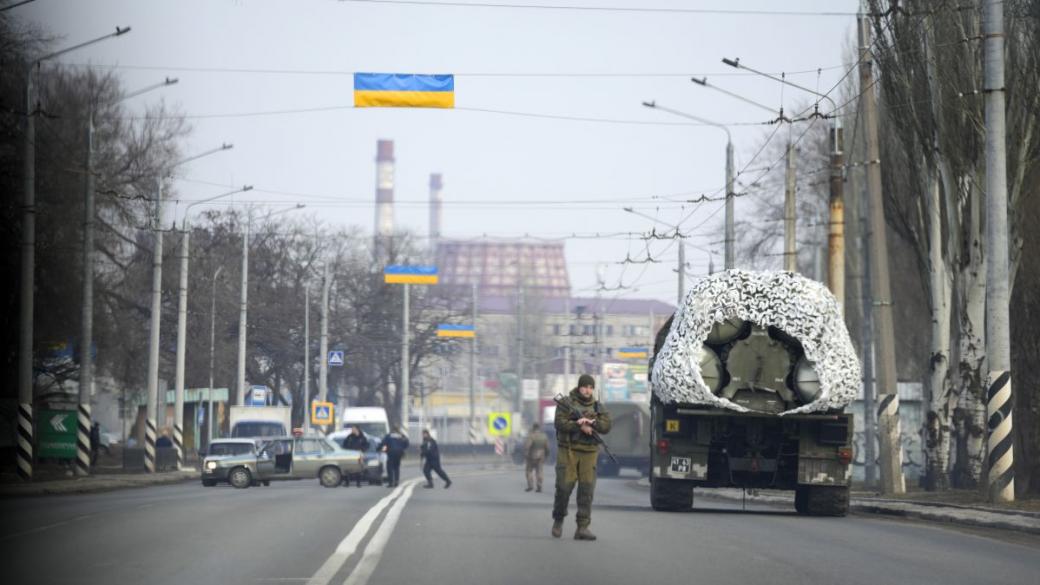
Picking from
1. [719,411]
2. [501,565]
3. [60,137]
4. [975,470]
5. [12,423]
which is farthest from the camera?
[60,137]

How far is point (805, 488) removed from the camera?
24812 millimetres

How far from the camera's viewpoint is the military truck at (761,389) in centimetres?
2403

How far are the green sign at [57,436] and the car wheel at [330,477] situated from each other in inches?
255

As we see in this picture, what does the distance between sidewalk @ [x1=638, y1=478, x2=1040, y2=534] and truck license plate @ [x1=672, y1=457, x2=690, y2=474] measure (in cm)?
346

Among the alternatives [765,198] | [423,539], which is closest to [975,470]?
[423,539]

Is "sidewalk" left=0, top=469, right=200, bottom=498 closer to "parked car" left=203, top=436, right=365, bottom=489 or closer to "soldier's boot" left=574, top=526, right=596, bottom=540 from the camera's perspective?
"parked car" left=203, top=436, right=365, bottom=489

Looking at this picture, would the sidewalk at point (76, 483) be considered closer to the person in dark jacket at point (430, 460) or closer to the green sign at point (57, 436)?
the green sign at point (57, 436)

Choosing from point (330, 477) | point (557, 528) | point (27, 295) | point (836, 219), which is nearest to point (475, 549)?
point (557, 528)

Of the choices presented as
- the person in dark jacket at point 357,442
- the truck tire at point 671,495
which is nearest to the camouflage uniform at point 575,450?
the truck tire at point 671,495

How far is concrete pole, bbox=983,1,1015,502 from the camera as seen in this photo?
82.3 feet

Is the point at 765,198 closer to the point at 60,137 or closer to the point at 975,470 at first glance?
the point at 60,137

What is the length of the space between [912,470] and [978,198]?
13.4 m

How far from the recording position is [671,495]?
25094 mm

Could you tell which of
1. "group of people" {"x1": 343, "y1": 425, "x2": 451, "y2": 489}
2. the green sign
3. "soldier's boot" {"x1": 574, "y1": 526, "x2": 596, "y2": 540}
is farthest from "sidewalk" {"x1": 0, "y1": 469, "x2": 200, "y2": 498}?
"soldier's boot" {"x1": 574, "y1": 526, "x2": 596, "y2": 540}
